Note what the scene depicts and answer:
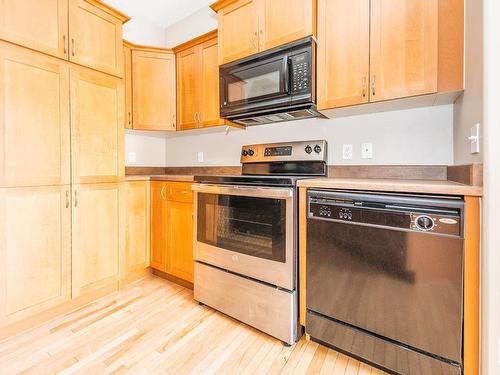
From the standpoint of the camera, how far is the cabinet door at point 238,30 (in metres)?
1.89

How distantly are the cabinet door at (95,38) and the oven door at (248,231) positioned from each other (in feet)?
4.15

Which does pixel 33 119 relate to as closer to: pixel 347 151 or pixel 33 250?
pixel 33 250

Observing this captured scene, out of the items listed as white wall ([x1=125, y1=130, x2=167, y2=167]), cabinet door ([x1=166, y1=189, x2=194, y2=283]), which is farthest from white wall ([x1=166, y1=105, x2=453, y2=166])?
white wall ([x1=125, y1=130, x2=167, y2=167])

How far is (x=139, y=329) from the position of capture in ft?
5.57

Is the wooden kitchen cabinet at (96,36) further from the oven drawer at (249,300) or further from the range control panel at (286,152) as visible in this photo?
the oven drawer at (249,300)

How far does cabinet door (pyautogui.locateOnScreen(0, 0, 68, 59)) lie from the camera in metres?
1.54

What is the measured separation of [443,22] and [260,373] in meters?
2.08

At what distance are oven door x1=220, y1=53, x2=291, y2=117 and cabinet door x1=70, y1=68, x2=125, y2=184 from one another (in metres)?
0.92

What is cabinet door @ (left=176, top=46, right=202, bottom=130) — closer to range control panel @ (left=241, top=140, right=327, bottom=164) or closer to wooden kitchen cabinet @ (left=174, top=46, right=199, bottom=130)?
wooden kitchen cabinet @ (left=174, top=46, right=199, bottom=130)

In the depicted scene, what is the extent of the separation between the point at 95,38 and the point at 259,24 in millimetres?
1296

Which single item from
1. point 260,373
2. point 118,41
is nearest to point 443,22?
point 260,373

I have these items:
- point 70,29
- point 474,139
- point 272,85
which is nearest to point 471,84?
point 474,139

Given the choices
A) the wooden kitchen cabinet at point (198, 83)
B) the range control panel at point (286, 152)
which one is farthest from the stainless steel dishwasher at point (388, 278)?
the wooden kitchen cabinet at point (198, 83)

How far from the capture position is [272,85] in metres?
1.82
